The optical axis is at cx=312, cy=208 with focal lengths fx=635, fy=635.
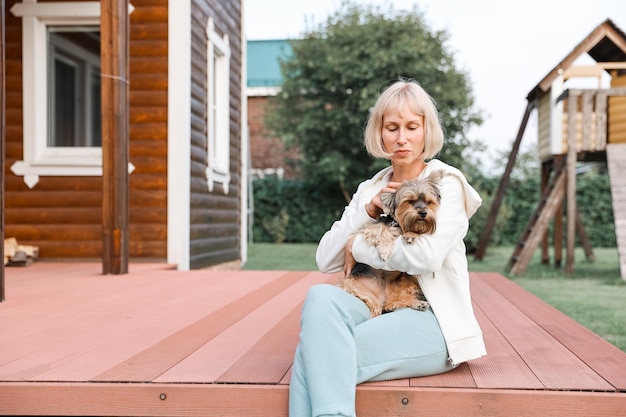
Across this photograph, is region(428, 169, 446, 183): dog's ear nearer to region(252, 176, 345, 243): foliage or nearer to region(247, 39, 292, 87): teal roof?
region(252, 176, 345, 243): foliage

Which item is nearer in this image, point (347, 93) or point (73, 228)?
point (73, 228)

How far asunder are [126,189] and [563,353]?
13.7 feet

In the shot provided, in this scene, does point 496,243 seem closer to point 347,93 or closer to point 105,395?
point 347,93

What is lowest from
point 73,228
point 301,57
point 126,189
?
point 73,228

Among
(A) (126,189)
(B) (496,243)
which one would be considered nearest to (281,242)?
(B) (496,243)

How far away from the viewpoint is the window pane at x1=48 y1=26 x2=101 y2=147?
776 cm

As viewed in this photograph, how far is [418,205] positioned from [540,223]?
8591 millimetres

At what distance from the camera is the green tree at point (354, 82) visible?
57.4 ft

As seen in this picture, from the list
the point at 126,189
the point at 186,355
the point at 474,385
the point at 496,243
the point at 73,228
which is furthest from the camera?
the point at 496,243

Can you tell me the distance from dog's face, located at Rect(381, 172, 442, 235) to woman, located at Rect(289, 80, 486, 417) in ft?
0.14

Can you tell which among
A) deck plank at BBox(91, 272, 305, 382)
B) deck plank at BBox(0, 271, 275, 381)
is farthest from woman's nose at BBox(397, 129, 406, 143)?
deck plank at BBox(0, 271, 275, 381)

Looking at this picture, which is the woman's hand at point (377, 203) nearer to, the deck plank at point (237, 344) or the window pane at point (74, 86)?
the deck plank at point (237, 344)

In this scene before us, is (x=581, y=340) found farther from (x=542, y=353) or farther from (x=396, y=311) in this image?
(x=396, y=311)

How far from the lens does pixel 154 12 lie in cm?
712
